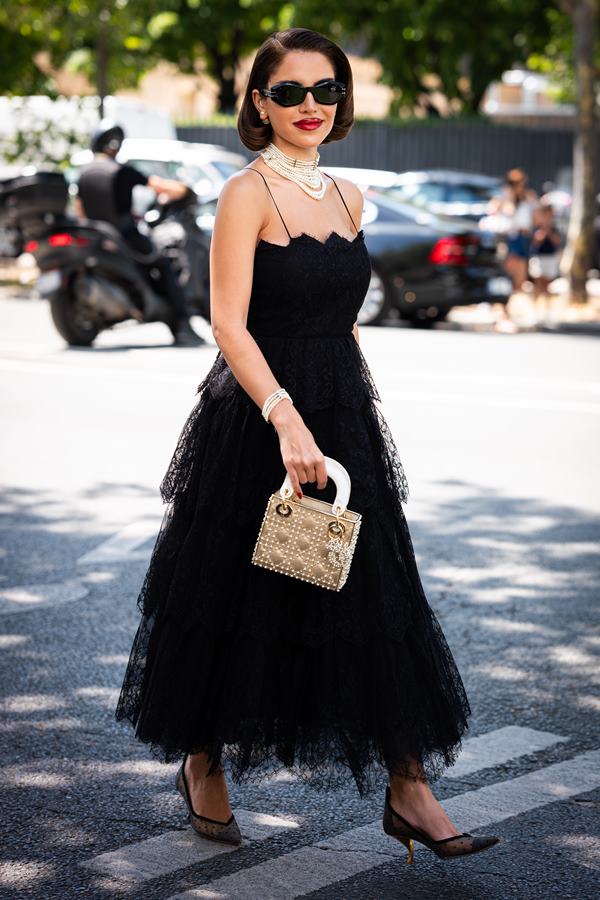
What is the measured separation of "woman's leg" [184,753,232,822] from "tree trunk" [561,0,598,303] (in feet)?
54.3

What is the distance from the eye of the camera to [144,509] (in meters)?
7.38

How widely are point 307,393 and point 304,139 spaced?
61 centimetres

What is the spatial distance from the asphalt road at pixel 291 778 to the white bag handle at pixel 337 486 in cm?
89

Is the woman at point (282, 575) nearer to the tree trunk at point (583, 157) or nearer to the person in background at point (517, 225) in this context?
the person in background at point (517, 225)

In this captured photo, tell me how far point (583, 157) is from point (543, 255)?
1.56 meters

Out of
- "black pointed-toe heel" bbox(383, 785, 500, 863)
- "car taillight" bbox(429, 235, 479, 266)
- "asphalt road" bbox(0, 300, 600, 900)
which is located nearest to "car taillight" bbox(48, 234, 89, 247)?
"asphalt road" bbox(0, 300, 600, 900)

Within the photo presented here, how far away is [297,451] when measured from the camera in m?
3.25

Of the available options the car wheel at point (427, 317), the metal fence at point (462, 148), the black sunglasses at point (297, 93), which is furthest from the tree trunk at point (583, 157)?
the black sunglasses at point (297, 93)

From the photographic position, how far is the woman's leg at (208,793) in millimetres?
3582

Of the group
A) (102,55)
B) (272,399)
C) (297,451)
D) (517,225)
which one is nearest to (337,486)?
(297,451)

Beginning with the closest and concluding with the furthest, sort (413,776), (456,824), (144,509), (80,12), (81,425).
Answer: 1. (413,776)
2. (456,824)
3. (144,509)
4. (81,425)
5. (80,12)

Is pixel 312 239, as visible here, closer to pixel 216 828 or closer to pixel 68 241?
pixel 216 828

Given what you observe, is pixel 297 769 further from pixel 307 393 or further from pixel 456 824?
pixel 307 393

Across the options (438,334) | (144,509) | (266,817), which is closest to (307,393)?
(266,817)
